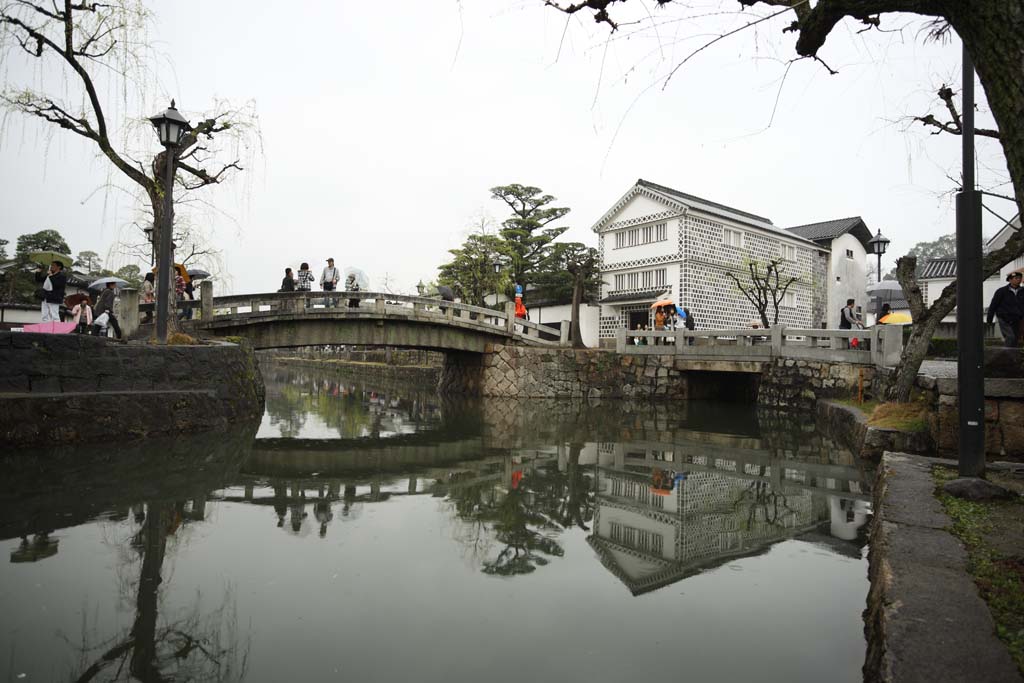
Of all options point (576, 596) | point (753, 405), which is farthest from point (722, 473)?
point (753, 405)

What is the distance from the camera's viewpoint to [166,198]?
31.7ft

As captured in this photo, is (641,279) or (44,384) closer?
(44,384)

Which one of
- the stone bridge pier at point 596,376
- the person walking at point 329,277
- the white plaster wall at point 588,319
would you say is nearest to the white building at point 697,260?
the white plaster wall at point 588,319

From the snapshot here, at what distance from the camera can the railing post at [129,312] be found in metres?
11.1

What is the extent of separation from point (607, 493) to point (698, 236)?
2169 cm

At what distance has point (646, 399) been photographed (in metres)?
19.3

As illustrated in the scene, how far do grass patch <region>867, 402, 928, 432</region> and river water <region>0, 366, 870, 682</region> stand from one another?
0.90 meters

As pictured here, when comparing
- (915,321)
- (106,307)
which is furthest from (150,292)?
(915,321)

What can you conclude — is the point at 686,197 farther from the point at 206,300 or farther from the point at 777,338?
the point at 206,300

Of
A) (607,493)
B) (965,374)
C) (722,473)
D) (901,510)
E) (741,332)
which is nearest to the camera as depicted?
(901,510)

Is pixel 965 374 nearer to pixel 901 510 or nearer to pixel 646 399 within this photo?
pixel 901 510

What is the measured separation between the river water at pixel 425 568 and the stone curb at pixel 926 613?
0.36 meters

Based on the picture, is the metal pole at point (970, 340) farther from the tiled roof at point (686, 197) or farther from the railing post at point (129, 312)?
the tiled roof at point (686, 197)

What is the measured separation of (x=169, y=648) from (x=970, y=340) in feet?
17.5
